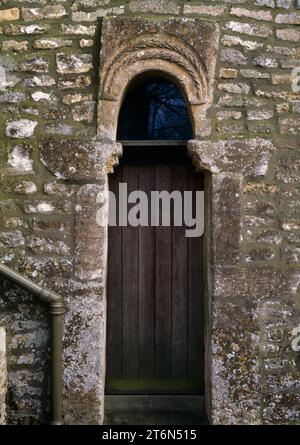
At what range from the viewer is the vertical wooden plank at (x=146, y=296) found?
375 cm

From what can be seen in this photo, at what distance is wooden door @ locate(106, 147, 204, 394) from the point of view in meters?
3.74

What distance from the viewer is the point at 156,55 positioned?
3.31 m

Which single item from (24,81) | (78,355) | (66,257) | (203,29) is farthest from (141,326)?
(203,29)

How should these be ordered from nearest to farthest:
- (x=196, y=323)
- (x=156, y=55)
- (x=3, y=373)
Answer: (x=3, y=373), (x=156, y=55), (x=196, y=323)

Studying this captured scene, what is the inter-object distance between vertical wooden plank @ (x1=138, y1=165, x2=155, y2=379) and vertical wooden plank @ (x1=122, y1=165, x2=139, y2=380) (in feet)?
0.14

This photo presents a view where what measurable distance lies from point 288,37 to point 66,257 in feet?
7.57

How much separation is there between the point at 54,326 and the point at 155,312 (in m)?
0.89

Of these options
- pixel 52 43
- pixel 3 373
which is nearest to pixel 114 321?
pixel 3 373

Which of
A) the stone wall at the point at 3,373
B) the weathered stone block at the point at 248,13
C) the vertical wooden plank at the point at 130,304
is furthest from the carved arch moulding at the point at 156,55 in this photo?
the stone wall at the point at 3,373

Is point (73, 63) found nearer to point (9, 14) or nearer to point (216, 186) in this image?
point (9, 14)

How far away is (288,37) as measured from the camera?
11.0 feet

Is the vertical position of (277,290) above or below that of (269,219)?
below

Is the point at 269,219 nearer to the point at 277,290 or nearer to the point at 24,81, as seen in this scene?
the point at 277,290

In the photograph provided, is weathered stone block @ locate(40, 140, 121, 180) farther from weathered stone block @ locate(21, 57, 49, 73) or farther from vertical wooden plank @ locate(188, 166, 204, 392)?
vertical wooden plank @ locate(188, 166, 204, 392)
